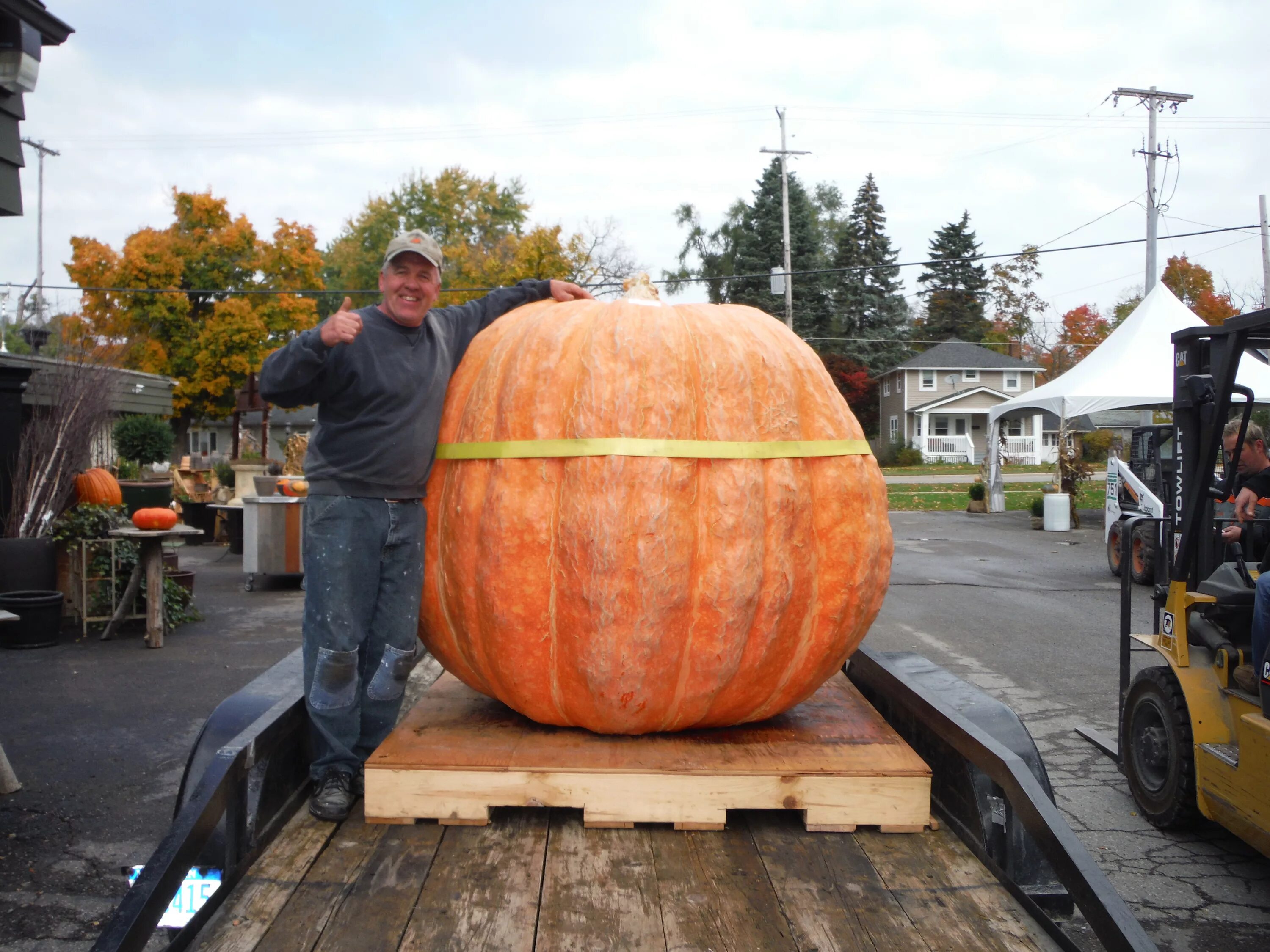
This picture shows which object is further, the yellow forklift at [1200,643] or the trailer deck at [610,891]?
the yellow forklift at [1200,643]

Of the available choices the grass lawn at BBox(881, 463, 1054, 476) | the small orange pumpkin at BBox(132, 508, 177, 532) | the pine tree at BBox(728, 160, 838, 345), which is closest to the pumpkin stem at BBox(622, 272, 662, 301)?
the small orange pumpkin at BBox(132, 508, 177, 532)

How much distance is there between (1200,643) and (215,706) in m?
5.31

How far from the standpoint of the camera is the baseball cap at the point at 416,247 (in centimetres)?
258

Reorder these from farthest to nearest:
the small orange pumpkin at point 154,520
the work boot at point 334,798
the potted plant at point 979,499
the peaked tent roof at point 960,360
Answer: the peaked tent roof at point 960,360 → the potted plant at point 979,499 → the small orange pumpkin at point 154,520 → the work boot at point 334,798

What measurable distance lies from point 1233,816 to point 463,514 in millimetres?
3113

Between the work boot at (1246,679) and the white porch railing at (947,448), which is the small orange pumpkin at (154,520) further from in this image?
the white porch railing at (947,448)

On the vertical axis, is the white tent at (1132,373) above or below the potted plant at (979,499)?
above

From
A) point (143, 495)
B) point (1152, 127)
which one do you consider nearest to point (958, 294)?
point (1152, 127)

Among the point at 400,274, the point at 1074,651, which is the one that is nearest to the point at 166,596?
the point at 400,274

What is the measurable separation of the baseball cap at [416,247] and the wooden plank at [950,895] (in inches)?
72.8

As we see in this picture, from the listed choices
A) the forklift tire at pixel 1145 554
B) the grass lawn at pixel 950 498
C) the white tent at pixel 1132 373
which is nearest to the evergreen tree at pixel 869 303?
the grass lawn at pixel 950 498

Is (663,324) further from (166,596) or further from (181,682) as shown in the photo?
(166,596)

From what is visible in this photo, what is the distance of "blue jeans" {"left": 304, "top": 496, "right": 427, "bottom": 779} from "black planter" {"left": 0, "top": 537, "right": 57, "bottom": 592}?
6.43 metres

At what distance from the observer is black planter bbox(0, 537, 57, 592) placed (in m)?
7.57
